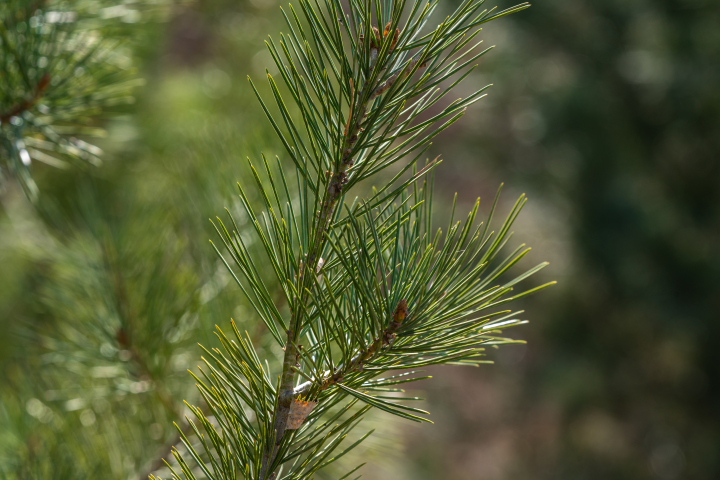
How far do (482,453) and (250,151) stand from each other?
6.94 ft

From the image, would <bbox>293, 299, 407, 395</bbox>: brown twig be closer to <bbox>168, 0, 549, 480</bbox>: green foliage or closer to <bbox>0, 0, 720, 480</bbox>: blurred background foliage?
<bbox>168, 0, 549, 480</bbox>: green foliage

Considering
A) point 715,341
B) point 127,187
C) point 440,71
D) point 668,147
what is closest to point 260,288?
point 440,71

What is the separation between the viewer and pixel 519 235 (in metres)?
2.02

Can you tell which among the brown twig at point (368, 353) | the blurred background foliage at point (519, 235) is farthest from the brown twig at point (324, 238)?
the blurred background foliage at point (519, 235)

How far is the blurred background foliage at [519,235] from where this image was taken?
338 mm

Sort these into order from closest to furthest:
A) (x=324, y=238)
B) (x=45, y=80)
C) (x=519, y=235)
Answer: (x=324, y=238) < (x=45, y=80) < (x=519, y=235)

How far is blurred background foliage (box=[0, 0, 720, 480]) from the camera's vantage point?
0.34 metres

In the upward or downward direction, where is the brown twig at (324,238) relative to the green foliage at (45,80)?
downward

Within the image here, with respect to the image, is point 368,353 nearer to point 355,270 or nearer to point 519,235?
point 355,270

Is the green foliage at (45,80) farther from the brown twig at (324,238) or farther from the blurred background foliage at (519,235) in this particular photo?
the brown twig at (324,238)

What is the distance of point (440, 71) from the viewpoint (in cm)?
19

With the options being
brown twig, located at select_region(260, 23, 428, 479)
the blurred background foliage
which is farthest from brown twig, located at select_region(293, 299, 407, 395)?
the blurred background foliage

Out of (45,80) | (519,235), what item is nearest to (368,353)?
(45,80)

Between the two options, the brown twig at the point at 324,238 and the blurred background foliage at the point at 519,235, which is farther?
the blurred background foliage at the point at 519,235
